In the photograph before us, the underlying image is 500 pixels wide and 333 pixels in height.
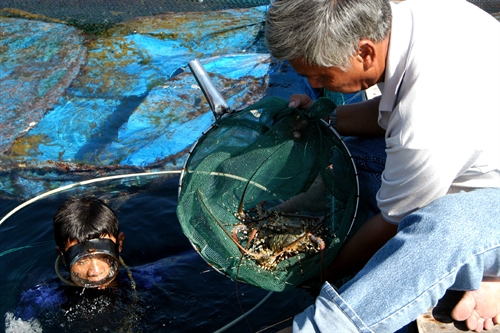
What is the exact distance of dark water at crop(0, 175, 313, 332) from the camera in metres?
3.57

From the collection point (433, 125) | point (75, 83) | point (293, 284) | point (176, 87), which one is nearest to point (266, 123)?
point (293, 284)

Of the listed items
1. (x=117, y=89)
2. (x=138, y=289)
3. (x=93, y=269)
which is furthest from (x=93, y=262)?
(x=117, y=89)

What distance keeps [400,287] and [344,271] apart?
75cm

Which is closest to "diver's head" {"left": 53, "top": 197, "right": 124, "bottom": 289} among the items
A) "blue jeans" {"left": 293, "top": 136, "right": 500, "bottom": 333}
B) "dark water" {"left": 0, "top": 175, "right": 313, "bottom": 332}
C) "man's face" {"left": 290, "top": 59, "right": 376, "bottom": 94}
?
"dark water" {"left": 0, "top": 175, "right": 313, "bottom": 332}

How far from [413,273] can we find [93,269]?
78.6 inches

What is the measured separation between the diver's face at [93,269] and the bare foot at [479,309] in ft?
6.67

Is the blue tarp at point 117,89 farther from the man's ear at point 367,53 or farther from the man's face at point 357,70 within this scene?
the man's ear at point 367,53

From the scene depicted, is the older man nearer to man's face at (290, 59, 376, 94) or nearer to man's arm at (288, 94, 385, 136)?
man's face at (290, 59, 376, 94)

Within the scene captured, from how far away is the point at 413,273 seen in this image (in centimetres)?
217

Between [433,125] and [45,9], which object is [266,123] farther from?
[45,9]

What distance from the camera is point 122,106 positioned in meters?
5.68

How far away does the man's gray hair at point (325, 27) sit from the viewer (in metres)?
2.24

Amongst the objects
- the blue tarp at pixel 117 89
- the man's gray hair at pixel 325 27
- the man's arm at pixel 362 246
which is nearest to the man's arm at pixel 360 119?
the man's arm at pixel 362 246

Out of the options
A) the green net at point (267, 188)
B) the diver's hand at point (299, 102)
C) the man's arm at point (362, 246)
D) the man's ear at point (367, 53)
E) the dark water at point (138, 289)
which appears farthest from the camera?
the dark water at point (138, 289)
